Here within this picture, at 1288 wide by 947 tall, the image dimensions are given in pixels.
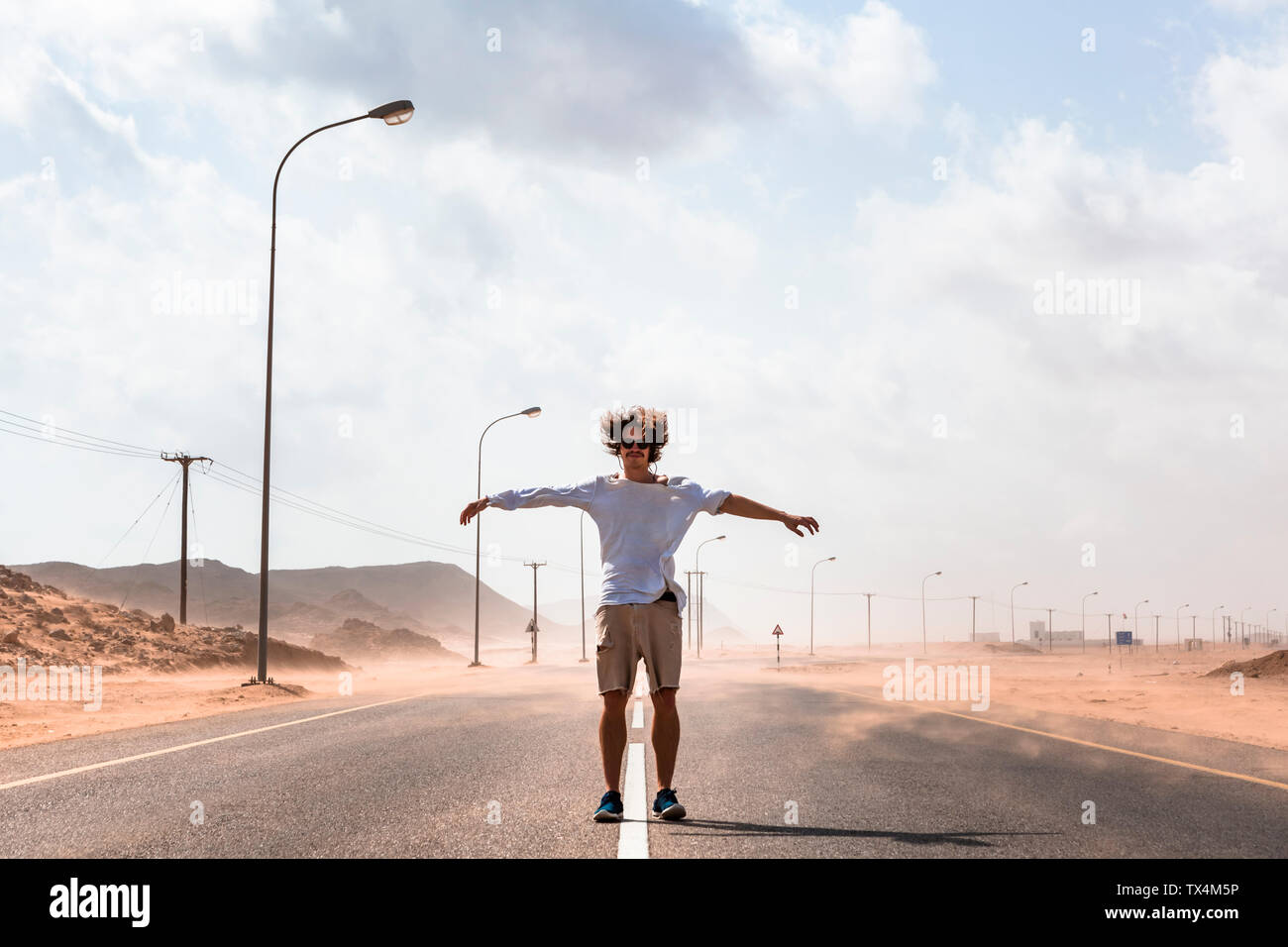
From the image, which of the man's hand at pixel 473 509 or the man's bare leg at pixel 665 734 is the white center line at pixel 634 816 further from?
the man's hand at pixel 473 509

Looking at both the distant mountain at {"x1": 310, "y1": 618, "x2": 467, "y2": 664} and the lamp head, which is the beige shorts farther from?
the distant mountain at {"x1": 310, "y1": 618, "x2": 467, "y2": 664}

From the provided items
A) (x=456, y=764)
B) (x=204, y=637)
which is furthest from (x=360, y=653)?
(x=456, y=764)

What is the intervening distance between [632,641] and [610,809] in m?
A: 0.84

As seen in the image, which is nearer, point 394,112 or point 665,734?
point 665,734

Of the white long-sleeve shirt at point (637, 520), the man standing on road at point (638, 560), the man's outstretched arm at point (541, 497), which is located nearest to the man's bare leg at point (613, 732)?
the man standing on road at point (638, 560)

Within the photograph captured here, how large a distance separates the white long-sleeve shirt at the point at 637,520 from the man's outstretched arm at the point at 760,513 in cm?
6

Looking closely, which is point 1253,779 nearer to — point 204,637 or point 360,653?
point 204,637

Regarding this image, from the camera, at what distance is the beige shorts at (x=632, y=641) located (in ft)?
16.9

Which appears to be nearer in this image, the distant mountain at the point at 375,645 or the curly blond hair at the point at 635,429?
the curly blond hair at the point at 635,429

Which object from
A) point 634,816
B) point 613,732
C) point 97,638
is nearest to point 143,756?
point 613,732

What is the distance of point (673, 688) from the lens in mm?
5301

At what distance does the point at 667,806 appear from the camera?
512 centimetres

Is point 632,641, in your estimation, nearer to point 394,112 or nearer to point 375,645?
point 394,112
